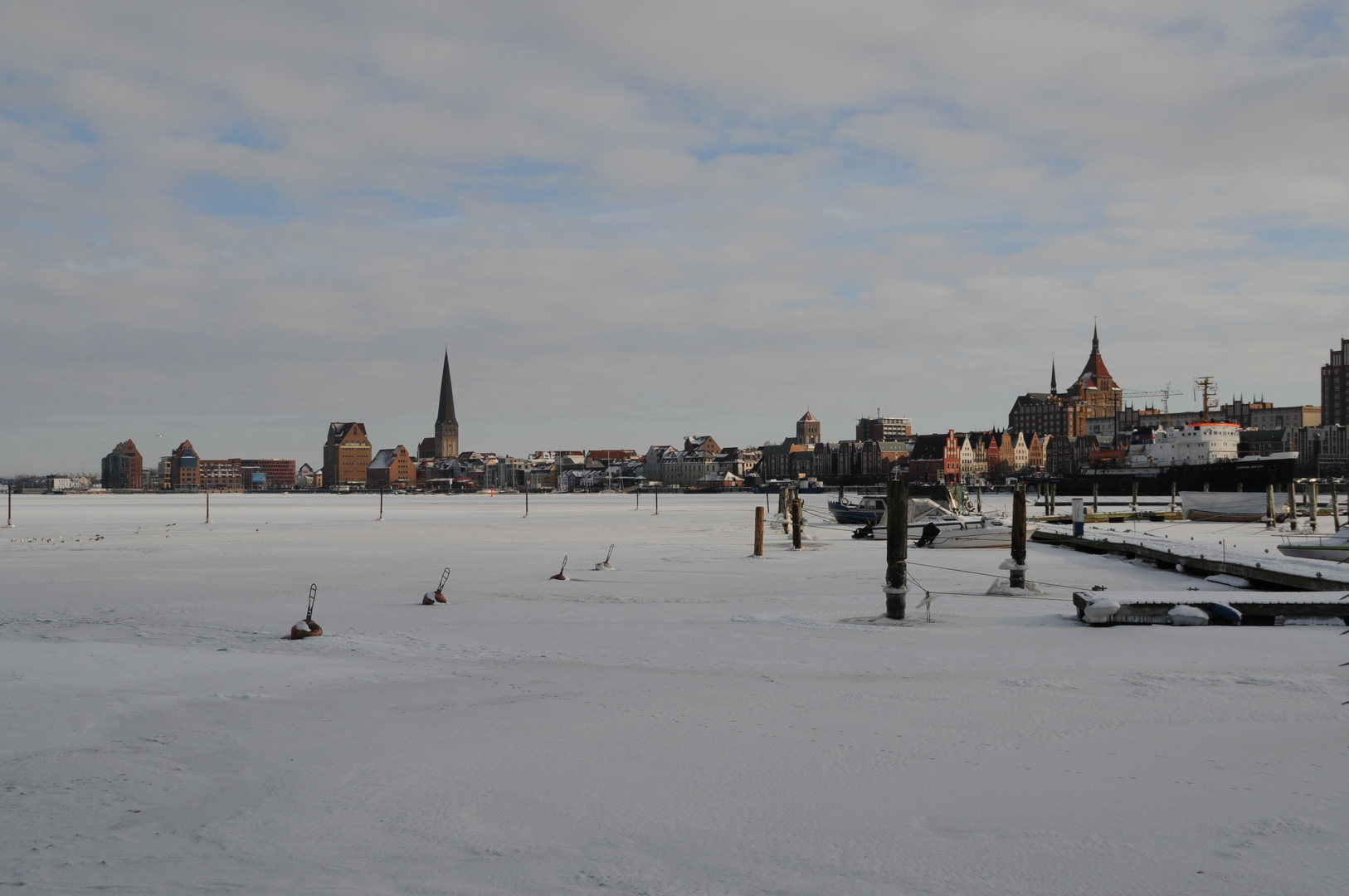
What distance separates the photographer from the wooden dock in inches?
729

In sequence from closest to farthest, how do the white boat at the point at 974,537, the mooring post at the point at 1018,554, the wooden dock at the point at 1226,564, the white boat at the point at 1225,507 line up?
the wooden dock at the point at 1226,564
the mooring post at the point at 1018,554
the white boat at the point at 974,537
the white boat at the point at 1225,507

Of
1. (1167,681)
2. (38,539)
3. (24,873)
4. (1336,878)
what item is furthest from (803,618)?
(38,539)

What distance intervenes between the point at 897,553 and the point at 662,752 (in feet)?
30.5

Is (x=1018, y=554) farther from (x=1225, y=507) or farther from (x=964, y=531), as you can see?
(x=1225, y=507)

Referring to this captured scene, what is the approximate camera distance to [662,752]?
8156 mm

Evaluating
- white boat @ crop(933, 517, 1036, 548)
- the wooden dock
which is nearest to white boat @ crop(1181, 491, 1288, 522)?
the wooden dock

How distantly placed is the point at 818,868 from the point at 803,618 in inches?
409

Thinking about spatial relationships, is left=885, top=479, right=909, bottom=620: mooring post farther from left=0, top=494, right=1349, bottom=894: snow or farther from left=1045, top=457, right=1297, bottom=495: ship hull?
left=1045, top=457, right=1297, bottom=495: ship hull

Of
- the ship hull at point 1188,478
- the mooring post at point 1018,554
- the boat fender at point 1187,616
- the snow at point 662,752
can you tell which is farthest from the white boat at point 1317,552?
the ship hull at point 1188,478

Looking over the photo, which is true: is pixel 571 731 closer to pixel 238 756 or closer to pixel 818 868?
pixel 238 756

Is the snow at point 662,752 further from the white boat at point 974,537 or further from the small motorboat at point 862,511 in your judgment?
the small motorboat at point 862,511

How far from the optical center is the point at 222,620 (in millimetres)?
15812

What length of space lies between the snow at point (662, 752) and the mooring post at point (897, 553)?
80 centimetres

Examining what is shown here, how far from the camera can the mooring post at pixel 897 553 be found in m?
16.1
